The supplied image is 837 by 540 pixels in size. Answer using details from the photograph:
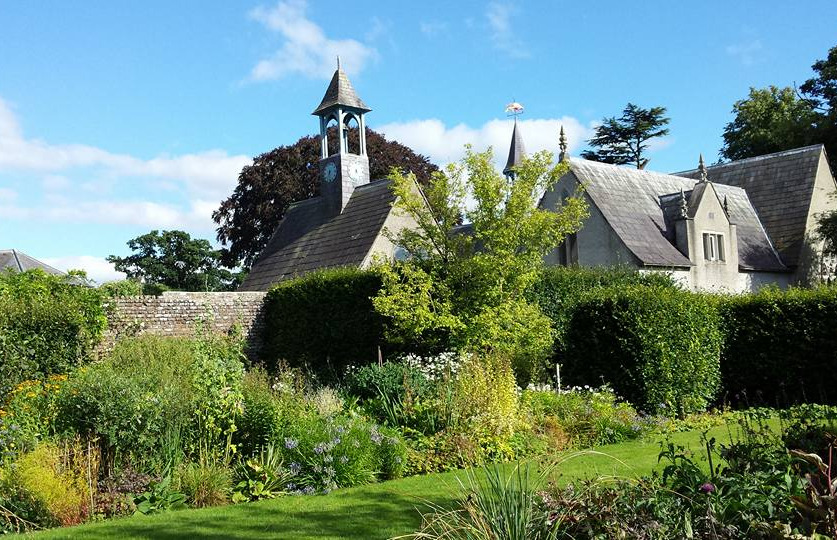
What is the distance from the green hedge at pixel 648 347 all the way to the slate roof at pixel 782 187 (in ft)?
53.6

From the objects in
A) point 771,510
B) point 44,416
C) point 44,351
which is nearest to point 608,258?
point 44,351

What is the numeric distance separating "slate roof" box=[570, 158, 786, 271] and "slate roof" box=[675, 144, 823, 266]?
537mm

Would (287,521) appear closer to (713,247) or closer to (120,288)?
(120,288)

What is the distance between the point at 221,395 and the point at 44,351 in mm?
7214

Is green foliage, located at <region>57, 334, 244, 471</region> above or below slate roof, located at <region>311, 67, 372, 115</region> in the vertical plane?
below

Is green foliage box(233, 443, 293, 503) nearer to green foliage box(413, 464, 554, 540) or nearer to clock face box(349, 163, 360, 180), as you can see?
green foliage box(413, 464, 554, 540)

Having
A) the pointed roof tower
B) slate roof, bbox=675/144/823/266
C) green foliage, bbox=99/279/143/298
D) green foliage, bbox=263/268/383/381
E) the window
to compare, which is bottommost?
green foliage, bbox=263/268/383/381

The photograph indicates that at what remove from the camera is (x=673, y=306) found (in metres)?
15.6

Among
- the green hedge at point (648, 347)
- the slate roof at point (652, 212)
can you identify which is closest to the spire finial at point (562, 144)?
the slate roof at point (652, 212)

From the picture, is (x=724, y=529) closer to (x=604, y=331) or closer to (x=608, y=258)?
(x=604, y=331)

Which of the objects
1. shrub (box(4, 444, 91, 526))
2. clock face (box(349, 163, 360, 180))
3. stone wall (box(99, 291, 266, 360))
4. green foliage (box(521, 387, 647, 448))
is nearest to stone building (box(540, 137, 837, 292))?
clock face (box(349, 163, 360, 180))

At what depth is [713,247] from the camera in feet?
88.2

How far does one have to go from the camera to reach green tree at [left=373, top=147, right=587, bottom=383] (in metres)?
14.8

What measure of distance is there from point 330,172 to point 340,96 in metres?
2.95
